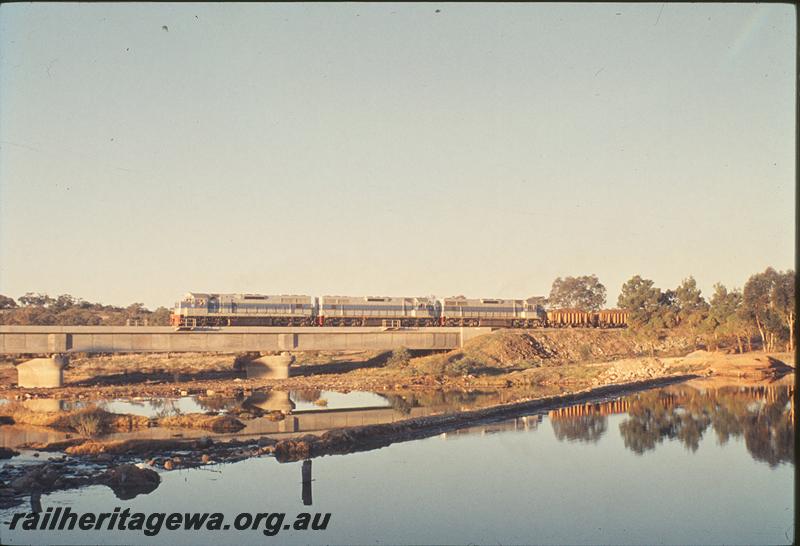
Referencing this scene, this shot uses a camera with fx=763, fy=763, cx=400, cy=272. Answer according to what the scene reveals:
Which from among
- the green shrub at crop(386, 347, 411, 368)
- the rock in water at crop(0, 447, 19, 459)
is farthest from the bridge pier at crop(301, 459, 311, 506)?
the green shrub at crop(386, 347, 411, 368)

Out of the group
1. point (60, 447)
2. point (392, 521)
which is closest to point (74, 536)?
point (392, 521)

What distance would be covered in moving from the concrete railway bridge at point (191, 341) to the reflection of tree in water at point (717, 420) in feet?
90.6

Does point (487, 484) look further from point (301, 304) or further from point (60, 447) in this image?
point (301, 304)

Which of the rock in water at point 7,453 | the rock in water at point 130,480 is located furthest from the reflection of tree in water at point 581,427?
the rock in water at point 7,453

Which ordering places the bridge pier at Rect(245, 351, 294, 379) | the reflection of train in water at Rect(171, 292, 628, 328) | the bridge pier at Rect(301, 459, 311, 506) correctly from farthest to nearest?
the reflection of train in water at Rect(171, 292, 628, 328) → the bridge pier at Rect(245, 351, 294, 379) → the bridge pier at Rect(301, 459, 311, 506)

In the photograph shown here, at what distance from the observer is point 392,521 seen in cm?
2308

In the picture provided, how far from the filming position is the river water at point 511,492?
2186 centimetres

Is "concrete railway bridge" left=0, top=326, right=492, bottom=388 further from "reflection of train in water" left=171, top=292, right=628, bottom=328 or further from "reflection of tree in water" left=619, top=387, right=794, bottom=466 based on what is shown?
"reflection of tree in water" left=619, top=387, right=794, bottom=466

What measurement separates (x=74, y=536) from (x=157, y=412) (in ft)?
82.6

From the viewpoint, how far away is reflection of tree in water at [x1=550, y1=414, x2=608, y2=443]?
125 feet

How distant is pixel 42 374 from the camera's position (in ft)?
196

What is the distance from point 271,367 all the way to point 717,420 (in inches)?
1581

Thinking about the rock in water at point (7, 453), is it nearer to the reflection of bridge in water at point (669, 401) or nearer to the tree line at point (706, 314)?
the reflection of bridge in water at point (669, 401)

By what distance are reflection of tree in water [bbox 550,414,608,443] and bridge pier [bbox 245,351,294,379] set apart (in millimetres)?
31745
